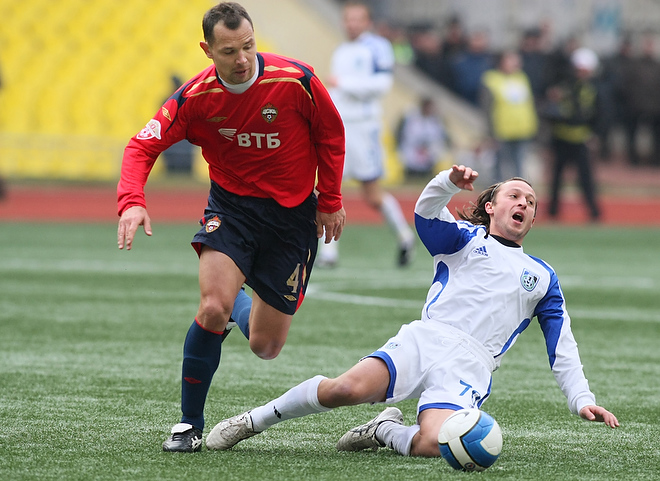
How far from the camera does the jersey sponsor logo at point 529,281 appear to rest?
4.52 m

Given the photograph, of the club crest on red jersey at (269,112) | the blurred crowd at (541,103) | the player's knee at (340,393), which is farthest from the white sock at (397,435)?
the blurred crowd at (541,103)

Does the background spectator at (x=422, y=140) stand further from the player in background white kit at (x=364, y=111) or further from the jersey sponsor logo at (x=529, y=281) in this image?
→ the jersey sponsor logo at (x=529, y=281)

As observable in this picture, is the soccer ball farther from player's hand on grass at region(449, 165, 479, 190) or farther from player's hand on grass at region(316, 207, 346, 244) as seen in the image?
player's hand on grass at region(316, 207, 346, 244)

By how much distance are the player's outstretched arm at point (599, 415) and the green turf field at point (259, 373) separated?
0.20m

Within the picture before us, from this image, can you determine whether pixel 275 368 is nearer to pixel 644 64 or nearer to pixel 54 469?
pixel 54 469

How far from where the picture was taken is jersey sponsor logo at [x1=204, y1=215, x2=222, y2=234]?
4719mm

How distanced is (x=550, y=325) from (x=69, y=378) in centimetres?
266

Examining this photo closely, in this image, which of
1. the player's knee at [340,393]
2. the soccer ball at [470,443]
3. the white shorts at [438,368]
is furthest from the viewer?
the white shorts at [438,368]

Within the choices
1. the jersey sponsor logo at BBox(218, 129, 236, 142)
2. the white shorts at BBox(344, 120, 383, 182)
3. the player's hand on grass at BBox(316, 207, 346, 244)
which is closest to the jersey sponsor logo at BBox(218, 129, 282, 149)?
the jersey sponsor logo at BBox(218, 129, 236, 142)

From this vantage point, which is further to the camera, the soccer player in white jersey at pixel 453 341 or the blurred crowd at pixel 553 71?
the blurred crowd at pixel 553 71

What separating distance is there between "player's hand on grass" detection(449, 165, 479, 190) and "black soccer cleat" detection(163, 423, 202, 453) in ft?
4.73

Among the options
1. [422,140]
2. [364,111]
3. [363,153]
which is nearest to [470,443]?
[363,153]

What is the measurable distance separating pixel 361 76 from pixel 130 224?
7549mm

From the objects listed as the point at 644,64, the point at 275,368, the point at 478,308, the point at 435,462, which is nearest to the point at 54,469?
the point at 435,462
